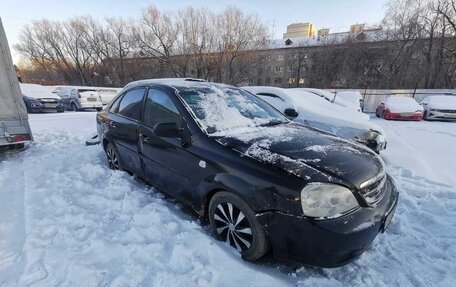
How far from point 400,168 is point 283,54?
43550 millimetres

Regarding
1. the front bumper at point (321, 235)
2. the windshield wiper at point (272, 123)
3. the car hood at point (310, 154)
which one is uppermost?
the windshield wiper at point (272, 123)

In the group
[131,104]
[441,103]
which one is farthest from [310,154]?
[441,103]

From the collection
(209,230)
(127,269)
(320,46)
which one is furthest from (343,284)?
(320,46)

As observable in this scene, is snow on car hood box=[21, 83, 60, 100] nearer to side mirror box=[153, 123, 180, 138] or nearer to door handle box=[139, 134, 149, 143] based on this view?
door handle box=[139, 134, 149, 143]

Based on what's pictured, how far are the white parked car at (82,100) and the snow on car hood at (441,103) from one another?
18005 millimetres

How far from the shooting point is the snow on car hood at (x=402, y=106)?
12.7 meters

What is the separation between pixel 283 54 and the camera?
4519 cm

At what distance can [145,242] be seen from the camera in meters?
2.55

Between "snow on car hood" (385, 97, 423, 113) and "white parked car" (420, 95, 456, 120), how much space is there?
73 cm

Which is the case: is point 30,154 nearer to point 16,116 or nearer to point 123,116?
point 16,116

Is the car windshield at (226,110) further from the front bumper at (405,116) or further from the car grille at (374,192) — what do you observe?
the front bumper at (405,116)

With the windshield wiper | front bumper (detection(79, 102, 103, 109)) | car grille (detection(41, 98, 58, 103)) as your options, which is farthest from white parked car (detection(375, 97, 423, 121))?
car grille (detection(41, 98, 58, 103))

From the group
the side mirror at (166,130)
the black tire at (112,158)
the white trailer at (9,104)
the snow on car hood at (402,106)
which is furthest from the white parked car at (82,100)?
the snow on car hood at (402,106)

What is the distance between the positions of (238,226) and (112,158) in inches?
118
